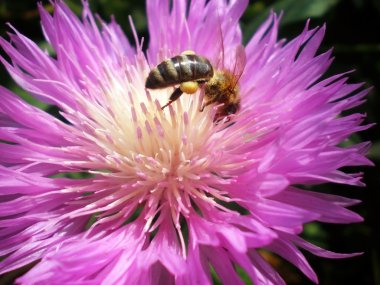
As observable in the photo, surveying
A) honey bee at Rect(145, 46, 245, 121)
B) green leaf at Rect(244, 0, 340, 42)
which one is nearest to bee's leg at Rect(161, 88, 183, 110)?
honey bee at Rect(145, 46, 245, 121)

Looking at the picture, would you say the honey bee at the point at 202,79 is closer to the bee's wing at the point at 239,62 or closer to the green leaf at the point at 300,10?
the bee's wing at the point at 239,62

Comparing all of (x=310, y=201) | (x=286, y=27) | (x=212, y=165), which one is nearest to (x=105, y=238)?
(x=212, y=165)

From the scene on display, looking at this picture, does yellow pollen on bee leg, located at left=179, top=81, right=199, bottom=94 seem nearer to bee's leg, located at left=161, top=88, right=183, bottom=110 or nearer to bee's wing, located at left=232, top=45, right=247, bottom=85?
bee's leg, located at left=161, top=88, right=183, bottom=110

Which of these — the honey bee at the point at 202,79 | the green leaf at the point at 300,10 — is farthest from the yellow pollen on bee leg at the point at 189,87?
the green leaf at the point at 300,10

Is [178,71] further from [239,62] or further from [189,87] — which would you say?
[239,62]

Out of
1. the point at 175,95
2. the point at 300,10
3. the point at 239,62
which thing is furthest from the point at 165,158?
the point at 300,10

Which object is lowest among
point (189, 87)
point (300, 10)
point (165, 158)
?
point (165, 158)

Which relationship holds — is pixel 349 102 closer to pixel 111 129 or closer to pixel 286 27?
pixel 111 129
